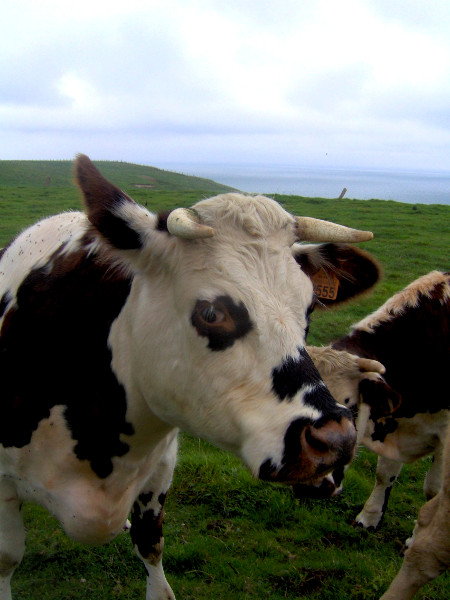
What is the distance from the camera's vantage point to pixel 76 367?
110 inches

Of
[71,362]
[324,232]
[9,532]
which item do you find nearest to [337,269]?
[324,232]

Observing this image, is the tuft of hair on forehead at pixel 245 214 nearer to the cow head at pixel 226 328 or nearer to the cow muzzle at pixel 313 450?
the cow head at pixel 226 328

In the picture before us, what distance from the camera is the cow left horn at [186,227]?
7.47ft

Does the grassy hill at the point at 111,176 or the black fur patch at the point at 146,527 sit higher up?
the grassy hill at the point at 111,176

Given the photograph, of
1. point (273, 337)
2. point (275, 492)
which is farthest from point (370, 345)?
point (273, 337)

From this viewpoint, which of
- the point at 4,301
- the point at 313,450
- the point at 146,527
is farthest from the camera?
the point at 146,527

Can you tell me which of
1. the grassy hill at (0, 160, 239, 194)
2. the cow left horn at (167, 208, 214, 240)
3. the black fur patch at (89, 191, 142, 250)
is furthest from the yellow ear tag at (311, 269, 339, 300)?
the grassy hill at (0, 160, 239, 194)

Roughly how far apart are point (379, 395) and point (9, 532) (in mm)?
2953

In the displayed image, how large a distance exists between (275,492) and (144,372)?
309 centimetres

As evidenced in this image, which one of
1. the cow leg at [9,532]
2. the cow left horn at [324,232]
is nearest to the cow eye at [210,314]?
the cow left horn at [324,232]

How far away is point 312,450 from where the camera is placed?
6.56 ft

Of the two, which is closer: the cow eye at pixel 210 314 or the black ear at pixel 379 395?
the cow eye at pixel 210 314

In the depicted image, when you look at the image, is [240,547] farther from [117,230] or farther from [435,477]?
[117,230]

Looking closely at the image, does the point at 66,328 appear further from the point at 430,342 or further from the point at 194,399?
the point at 430,342
